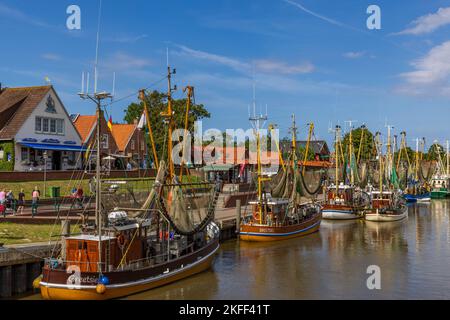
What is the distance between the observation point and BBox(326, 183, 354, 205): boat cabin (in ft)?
203

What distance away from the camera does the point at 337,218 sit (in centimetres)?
5922

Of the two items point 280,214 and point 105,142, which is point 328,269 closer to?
point 280,214

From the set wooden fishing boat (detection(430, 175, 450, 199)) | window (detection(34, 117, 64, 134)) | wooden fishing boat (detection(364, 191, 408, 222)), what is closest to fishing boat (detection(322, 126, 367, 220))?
wooden fishing boat (detection(364, 191, 408, 222))

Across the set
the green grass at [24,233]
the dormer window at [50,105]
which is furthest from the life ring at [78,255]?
the dormer window at [50,105]

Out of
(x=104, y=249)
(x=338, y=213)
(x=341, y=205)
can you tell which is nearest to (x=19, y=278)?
(x=104, y=249)

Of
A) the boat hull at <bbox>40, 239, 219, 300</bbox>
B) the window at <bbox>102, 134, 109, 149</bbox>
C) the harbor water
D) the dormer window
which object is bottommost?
the harbor water

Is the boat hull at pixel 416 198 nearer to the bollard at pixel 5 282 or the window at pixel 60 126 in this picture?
the window at pixel 60 126

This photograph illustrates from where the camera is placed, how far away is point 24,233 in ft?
99.4

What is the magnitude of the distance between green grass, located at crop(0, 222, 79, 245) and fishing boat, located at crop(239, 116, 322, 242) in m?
16.5

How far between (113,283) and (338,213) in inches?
1591

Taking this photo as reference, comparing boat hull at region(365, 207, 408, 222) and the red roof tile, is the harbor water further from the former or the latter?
the red roof tile

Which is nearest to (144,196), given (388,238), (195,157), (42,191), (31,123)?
(42,191)

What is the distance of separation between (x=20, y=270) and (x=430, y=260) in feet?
89.4
